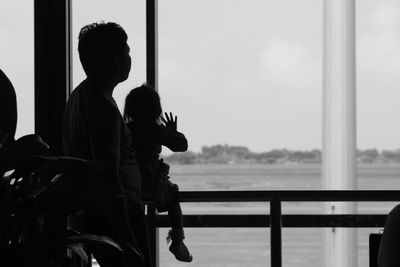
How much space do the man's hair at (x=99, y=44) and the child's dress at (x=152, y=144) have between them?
478mm

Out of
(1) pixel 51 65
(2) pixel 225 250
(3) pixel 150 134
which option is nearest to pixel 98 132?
(3) pixel 150 134

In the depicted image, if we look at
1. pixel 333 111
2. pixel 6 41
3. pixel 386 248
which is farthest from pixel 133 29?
pixel 333 111

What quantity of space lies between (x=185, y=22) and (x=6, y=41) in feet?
144

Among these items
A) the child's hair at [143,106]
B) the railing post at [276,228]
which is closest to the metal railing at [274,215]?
the railing post at [276,228]

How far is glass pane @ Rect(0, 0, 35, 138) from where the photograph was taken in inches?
113

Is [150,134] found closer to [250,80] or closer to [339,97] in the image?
[339,97]

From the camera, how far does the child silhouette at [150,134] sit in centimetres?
237

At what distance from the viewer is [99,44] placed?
1933 mm

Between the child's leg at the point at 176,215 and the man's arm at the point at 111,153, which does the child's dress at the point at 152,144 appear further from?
the man's arm at the point at 111,153

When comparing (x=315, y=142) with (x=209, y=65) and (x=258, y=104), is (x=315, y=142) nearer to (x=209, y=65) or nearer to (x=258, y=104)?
(x=258, y=104)

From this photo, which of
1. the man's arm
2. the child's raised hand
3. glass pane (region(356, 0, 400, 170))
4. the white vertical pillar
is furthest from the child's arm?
glass pane (region(356, 0, 400, 170))

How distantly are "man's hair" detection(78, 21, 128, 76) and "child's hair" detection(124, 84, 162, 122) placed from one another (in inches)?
19.5

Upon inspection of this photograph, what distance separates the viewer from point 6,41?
9.37 ft

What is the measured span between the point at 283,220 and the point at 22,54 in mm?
1355
